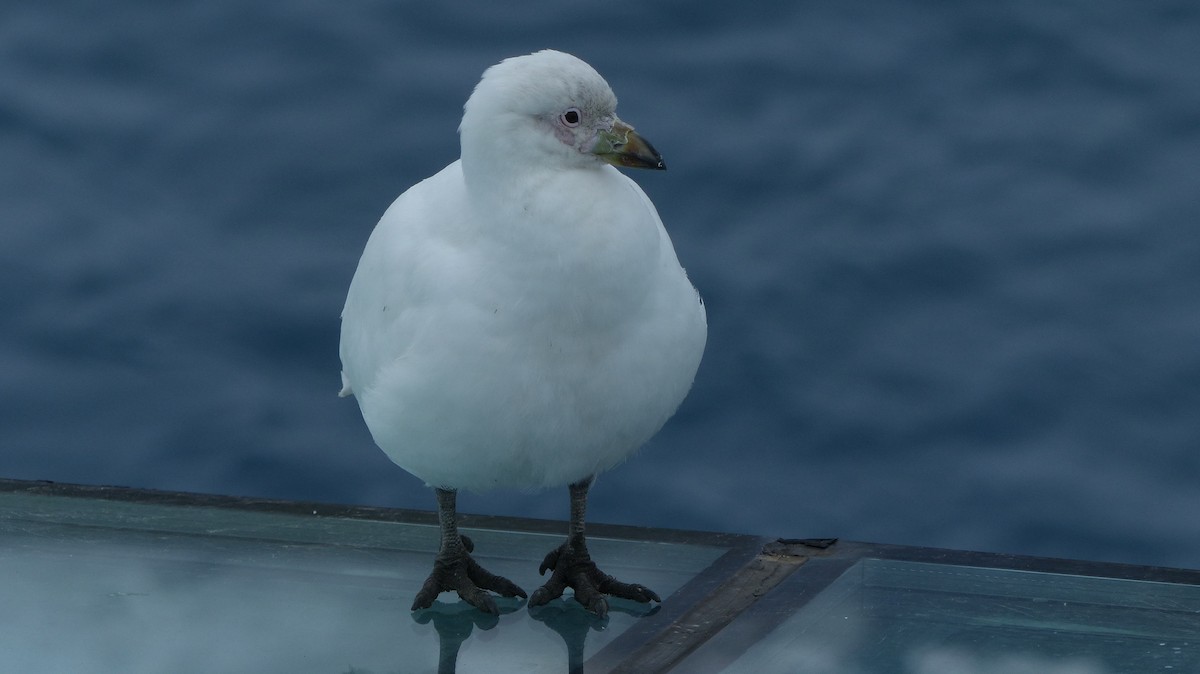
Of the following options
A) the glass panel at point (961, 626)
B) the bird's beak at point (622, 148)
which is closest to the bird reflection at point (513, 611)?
the glass panel at point (961, 626)

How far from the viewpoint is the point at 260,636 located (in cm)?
264

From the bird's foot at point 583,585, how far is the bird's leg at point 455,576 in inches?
2.1

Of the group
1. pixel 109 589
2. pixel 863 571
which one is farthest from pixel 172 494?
pixel 863 571

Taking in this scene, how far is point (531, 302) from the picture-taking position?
2484mm

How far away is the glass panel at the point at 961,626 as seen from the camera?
8.20ft

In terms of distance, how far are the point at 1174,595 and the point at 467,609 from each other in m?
1.06

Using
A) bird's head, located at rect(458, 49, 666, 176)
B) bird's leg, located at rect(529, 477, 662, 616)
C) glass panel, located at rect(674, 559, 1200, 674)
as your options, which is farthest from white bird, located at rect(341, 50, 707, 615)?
glass panel, located at rect(674, 559, 1200, 674)

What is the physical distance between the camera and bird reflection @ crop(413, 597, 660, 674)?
2.62m

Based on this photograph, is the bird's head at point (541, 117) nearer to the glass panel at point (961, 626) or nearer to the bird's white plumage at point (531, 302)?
the bird's white plumage at point (531, 302)

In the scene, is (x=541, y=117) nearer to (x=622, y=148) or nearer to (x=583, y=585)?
(x=622, y=148)

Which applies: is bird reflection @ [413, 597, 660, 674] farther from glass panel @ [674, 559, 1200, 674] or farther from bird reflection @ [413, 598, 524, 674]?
glass panel @ [674, 559, 1200, 674]

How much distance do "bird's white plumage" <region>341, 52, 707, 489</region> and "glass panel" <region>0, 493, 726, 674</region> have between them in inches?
9.8

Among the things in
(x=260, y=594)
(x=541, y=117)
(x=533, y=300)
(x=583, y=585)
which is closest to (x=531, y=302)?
(x=533, y=300)

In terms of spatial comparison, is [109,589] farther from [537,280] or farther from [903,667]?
[903,667]
